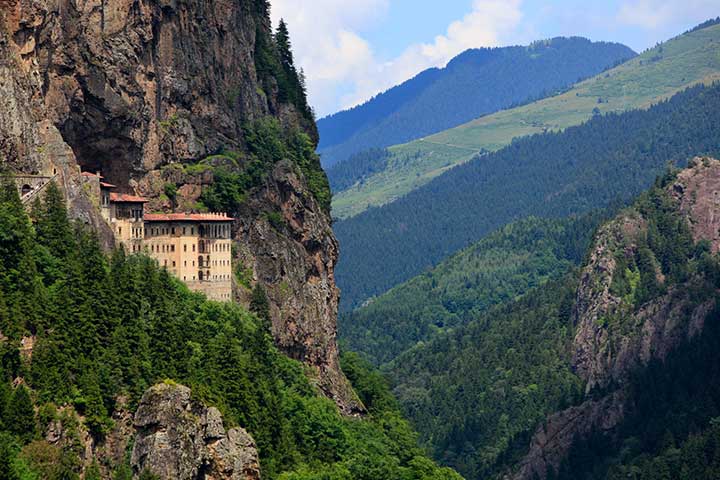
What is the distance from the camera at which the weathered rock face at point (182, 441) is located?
4210 inches

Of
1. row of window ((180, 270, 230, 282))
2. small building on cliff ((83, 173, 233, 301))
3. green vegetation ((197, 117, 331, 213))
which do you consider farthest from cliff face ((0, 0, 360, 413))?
small building on cliff ((83, 173, 233, 301))

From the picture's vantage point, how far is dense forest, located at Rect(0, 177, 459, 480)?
334 feet

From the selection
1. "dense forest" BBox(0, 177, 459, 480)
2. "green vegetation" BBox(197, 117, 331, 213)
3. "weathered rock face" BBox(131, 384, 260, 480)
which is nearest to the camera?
"dense forest" BBox(0, 177, 459, 480)

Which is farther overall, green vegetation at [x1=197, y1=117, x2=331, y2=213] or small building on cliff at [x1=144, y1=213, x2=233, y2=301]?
green vegetation at [x1=197, y1=117, x2=331, y2=213]

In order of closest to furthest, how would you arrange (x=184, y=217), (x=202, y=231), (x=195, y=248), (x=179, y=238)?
1. (x=179, y=238)
2. (x=184, y=217)
3. (x=195, y=248)
4. (x=202, y=231)

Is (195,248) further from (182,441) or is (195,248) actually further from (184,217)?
(182,441)

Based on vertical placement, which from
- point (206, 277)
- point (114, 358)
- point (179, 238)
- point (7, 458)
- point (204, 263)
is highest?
point (179, 238)

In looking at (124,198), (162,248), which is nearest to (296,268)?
(162,248)

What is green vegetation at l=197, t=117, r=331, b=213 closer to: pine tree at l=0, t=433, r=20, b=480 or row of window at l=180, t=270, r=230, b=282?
row of window at l=180, t=270, r=230, b=282

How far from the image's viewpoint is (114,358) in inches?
4336

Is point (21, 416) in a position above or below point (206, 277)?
below

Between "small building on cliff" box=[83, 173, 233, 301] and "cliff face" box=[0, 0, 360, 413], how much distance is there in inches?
160

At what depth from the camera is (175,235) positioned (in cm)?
14038

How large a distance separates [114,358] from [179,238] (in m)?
31.3
